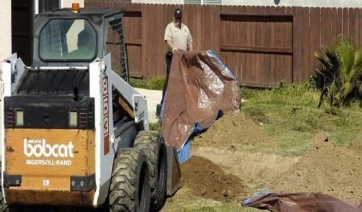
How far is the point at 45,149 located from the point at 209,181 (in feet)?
10.1

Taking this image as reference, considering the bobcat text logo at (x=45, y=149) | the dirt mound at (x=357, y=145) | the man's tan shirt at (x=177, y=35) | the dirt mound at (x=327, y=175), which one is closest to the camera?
the bobcat text logo at (x=45, y=149)

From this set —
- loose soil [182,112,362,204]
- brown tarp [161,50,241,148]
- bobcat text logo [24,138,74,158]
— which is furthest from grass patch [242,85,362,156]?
bobcat text logo [24,138,74,158]

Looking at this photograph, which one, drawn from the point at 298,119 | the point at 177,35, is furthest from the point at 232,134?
the point at 177,35

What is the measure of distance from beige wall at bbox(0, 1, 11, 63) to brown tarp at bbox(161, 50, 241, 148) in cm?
486

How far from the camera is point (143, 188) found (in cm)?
916

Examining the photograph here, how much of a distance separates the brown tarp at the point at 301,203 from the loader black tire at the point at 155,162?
3.29 ft

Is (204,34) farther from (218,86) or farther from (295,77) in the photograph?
(218,86)

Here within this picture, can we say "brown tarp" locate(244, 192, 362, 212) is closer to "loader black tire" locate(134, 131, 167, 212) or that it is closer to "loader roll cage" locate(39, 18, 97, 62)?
"loader black tire" locate(134, 131, 167, 212)

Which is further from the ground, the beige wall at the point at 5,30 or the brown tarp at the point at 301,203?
the beige wall at the point at 5,30

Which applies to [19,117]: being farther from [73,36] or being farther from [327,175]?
[327,175]

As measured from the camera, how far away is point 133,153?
29.0 feet

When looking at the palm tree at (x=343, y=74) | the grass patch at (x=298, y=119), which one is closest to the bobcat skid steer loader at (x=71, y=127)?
the grass patch at (x=298, y=119)

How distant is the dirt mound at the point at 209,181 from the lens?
409 inches

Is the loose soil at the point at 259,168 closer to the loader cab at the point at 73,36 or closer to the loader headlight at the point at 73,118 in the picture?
the loader cab at the point at 73,36
